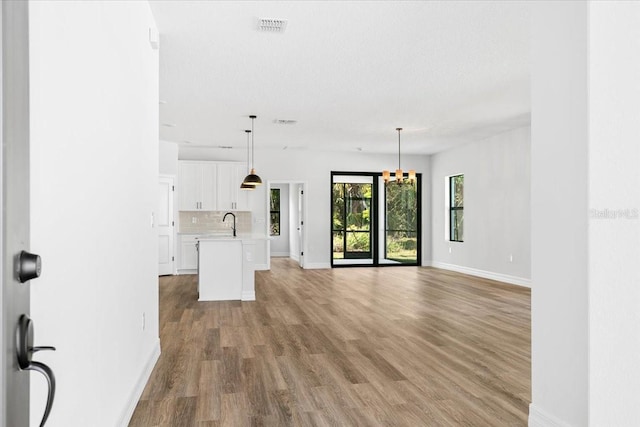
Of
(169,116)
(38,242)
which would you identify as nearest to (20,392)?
(38,242)

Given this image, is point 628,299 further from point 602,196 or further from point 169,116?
point 169,116

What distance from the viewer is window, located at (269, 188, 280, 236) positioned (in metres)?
14.3

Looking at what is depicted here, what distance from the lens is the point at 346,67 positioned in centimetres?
491

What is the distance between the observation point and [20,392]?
0.91 metres

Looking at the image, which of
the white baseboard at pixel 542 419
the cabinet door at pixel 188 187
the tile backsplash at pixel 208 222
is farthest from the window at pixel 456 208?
the white baseboard at pixel 542 419

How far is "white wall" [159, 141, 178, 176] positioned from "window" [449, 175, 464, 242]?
6.37 metres

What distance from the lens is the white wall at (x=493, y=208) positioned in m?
7.98

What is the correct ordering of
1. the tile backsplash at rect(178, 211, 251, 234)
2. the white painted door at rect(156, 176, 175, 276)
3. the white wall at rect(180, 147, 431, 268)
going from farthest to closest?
1. the white wall at rect(180, 147, 431, 268)
2. the tile backsplash at rect(178, 211, 251, 234)
3. the white painted door at rect(156, 176, 175, 276)

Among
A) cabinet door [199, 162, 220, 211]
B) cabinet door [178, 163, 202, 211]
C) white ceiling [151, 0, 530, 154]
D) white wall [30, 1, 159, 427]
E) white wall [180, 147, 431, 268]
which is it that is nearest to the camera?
white wall [30, 1, 159, 427]

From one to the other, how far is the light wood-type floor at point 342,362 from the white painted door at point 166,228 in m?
2.75

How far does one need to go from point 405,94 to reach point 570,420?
4.59 metres

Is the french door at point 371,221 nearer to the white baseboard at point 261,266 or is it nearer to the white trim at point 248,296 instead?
the white baseboard at point 261,266

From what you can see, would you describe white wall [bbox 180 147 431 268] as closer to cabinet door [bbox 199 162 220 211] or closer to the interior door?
cabinet door [bbox 199 162 220 211]

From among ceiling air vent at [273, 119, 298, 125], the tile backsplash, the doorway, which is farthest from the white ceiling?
the doorway
